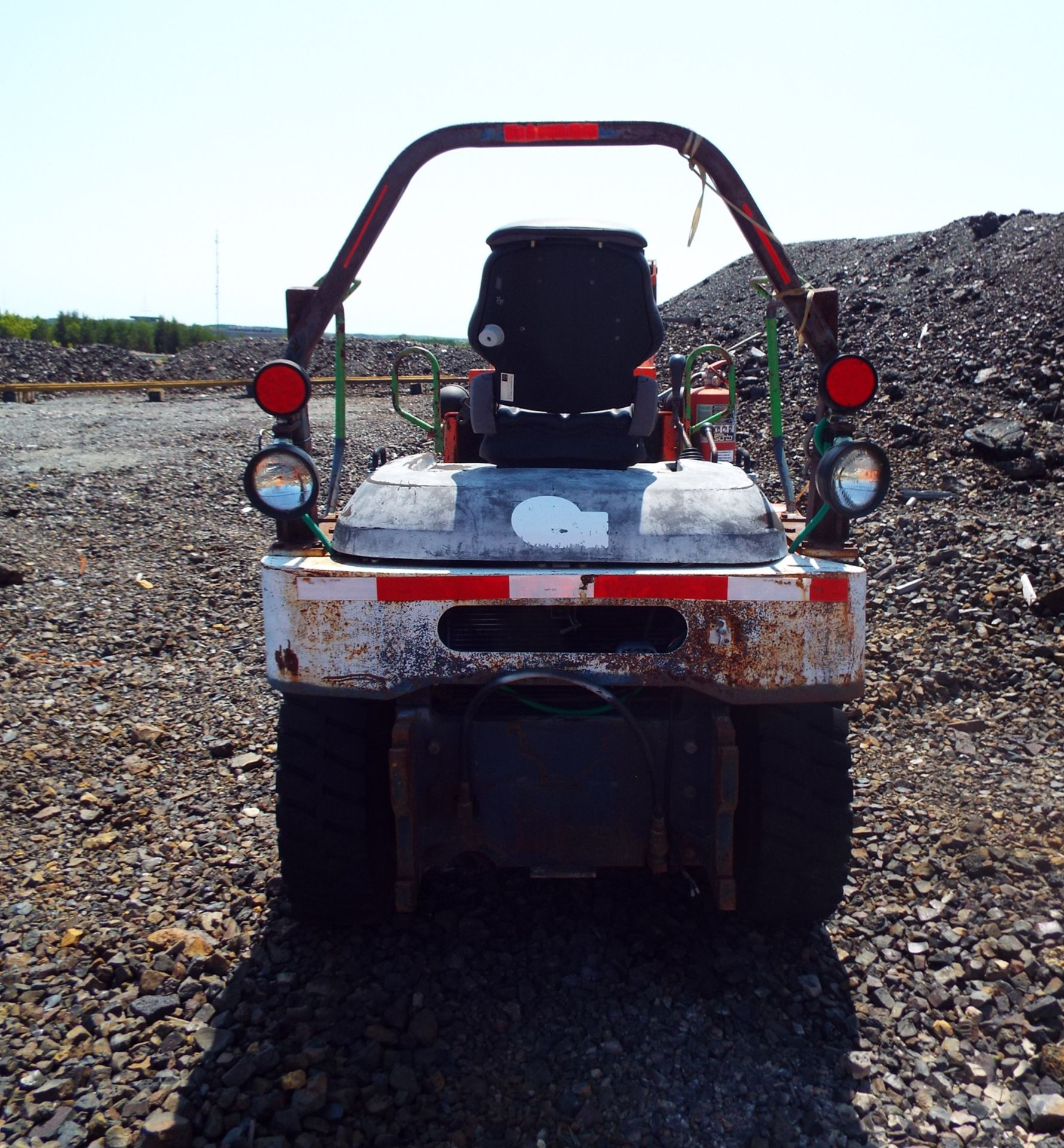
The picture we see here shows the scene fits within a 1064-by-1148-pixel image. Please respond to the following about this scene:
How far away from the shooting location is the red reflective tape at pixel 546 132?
10.6 feet

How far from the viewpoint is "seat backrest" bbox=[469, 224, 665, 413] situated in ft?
10.9

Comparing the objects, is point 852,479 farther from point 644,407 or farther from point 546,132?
point 546,132

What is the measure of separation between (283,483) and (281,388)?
0.30 m

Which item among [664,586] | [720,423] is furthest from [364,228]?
[720,423]

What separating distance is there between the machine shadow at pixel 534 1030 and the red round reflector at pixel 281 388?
63.1 inches

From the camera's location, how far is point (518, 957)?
3100 millimetres

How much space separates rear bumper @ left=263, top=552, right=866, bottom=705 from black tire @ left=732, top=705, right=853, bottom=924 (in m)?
0.20

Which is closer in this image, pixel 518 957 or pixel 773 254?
pixel 518 957

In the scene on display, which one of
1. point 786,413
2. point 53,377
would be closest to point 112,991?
point 786,413

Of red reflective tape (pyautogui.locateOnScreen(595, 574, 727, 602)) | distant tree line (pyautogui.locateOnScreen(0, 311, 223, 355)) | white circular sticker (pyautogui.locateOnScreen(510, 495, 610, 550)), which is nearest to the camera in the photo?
red reflective tape (pyautogui.locateOnScreen(595, 574, 727, 602))

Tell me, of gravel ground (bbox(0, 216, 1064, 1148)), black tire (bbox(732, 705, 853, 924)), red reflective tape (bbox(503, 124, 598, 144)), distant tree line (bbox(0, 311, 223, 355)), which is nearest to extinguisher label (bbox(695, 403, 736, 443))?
gravel ground (bbox(0, 216, 1064, 1148))

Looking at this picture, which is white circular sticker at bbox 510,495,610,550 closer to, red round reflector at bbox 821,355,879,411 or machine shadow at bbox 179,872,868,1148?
red round reflector at bbox 821,355,879,411

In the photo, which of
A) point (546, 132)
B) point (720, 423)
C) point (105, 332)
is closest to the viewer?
point (546, 132)

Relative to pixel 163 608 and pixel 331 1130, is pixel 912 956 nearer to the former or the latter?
pixel 331 1130
